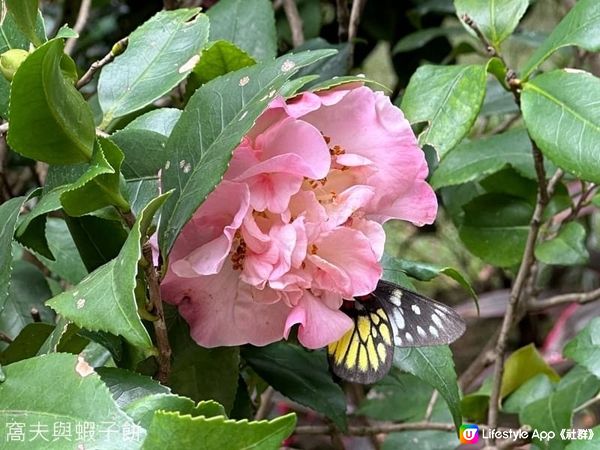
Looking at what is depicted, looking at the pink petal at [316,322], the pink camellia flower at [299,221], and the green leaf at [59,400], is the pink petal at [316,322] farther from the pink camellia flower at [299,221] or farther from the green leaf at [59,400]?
the green leaf at [59,400]

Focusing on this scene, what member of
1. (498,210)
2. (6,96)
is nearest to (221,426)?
(6,96)

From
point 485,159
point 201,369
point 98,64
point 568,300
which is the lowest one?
point 568,300

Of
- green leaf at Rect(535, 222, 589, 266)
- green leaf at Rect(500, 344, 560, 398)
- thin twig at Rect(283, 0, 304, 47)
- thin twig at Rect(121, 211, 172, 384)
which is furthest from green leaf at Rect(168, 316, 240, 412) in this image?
thin twig at Rect(283, 0, 304, 47)

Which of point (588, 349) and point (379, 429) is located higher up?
point (588, 349)

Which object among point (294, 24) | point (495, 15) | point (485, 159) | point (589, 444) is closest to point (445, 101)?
point (495, 15)

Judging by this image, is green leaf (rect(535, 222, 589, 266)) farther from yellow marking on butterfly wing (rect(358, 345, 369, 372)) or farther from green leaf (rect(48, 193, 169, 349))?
green leaf (rect(48, 193, 169, 349))

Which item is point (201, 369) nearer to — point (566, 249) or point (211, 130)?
point (211, 130)
